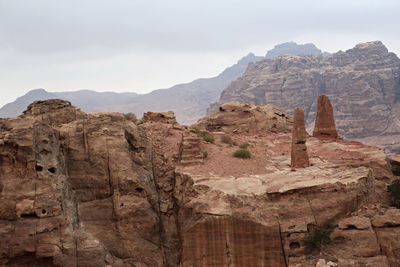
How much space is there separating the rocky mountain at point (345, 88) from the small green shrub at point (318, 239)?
82.6 m

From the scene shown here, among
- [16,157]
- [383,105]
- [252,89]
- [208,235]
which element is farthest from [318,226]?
[252,89]

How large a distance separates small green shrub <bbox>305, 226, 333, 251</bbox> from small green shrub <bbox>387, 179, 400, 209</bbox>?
609cm

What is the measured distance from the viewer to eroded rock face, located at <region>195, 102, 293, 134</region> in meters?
35.8

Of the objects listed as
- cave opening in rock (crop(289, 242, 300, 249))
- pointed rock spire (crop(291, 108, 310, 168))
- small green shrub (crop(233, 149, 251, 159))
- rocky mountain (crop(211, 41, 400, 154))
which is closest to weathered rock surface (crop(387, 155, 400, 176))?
pointed rock spire (crop(291, 108, 310, 168))

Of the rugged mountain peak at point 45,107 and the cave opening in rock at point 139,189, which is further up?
the rugged mountain peak at point 45,107

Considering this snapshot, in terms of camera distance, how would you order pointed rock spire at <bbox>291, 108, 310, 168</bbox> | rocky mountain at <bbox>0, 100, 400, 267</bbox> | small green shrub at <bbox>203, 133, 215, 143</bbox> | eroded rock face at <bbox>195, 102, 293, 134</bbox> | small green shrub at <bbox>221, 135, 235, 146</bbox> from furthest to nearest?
eroded rock face at <bbox>195, 102, 293, 134</bbox> → small green shrub at <bbox>221, 135, 235, 146</bbox> → small green shrub at <bbox>203, 133, 215, 143</bbox> → pointed rock spire at <bbox>291, 108, 310, 168</bbox> → rocky mountain at <bbox>0, 100, 400, 267</bbox>

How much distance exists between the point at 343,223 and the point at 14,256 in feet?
46.9

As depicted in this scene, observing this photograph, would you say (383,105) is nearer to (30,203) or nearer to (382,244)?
(382,244)

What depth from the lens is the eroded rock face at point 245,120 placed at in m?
35.8

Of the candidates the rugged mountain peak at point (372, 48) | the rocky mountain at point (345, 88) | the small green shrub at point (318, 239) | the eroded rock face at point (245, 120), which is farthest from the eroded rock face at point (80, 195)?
the rugged mountain peak at point (372, 48)

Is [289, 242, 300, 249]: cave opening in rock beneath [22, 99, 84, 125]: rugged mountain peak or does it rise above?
beneath

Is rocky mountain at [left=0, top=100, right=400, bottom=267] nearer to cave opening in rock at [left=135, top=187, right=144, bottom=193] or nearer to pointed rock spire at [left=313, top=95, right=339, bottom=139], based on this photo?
cave opening in rock at [left=135, top=187, right=144, bottom=193]

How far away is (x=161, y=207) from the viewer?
20641 mm

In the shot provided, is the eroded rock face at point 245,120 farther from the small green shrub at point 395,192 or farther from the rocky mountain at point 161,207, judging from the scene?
the small green shrub at point 395,192
